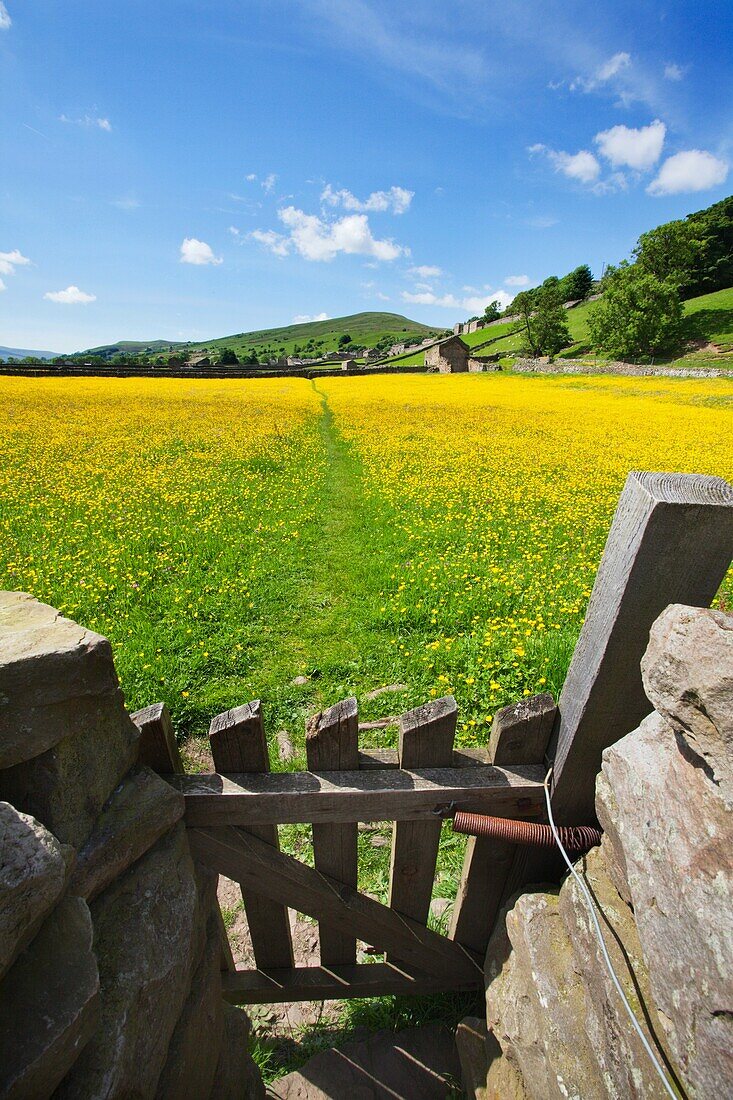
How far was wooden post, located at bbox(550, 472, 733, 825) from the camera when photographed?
1.53 meters

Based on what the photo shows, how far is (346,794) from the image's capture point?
2055 millimetres

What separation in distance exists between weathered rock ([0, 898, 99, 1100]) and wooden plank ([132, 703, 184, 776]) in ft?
2.12

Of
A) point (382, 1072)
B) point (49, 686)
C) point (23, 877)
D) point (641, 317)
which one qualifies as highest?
point (641, 317)

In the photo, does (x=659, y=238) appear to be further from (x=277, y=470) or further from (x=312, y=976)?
(x=312, y=976)

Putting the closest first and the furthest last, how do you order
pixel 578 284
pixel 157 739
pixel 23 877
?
pixel 23 877
pixel 157 739
pixel 578 284

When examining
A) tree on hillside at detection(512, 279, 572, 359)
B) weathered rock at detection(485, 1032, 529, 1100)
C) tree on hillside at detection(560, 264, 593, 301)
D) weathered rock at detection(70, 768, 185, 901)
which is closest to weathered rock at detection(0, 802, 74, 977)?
weathered rock at detection(70, 768, 185, 901)

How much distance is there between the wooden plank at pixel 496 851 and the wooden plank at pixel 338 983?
1.02ft

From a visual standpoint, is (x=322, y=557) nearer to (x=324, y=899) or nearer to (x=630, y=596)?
(x=324, y=899)

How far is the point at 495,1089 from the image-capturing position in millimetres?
2043

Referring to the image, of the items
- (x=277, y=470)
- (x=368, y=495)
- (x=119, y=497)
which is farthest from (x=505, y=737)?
(x=277, y=470)

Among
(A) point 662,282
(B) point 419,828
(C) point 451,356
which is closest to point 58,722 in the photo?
(B) point 419,828

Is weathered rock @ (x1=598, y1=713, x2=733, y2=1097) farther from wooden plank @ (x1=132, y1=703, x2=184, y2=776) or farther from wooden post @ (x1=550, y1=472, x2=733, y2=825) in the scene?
wooden plank @ (x1=132, y1=703, x2=184, y2=776)

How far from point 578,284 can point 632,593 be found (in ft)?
379

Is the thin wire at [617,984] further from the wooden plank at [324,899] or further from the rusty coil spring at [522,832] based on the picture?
the wooden plank at [324,899]
